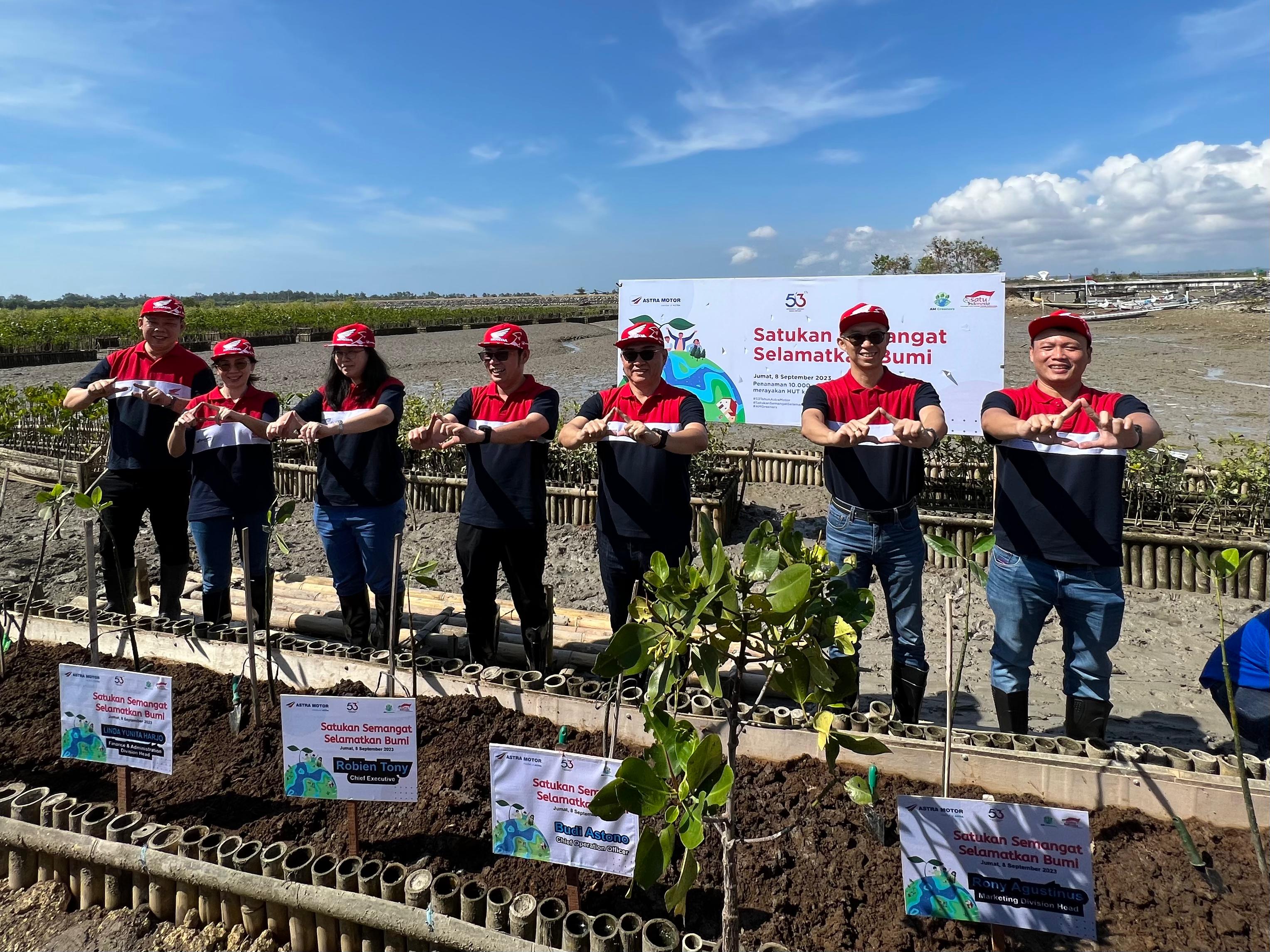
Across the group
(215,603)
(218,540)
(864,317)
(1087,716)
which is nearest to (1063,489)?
(1087,716)

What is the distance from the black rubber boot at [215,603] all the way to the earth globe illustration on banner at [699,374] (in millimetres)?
4093

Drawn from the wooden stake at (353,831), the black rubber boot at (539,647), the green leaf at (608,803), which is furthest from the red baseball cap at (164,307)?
the green leaf at (608,803)

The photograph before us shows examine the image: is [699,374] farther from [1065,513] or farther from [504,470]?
[1065,513]

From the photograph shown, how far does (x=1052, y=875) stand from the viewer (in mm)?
1789

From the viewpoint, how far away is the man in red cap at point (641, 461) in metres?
3.10

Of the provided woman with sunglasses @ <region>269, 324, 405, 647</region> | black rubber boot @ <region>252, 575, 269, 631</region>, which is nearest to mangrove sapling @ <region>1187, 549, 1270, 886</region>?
woman with sunglasses @ <region>269, 324, 405, 647</region>

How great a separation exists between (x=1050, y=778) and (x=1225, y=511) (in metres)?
4.56

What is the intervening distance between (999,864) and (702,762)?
89 centimetres

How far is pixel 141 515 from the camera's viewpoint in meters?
3.91

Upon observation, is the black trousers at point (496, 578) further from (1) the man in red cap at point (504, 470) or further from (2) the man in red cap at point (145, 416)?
(2) the man in red cap at point (145, 416)

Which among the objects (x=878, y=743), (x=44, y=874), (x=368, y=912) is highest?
(x=878, y=743)

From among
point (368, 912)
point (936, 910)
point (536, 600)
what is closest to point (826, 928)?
point (936, 910)

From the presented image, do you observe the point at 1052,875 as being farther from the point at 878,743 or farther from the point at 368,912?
the point at 368,912

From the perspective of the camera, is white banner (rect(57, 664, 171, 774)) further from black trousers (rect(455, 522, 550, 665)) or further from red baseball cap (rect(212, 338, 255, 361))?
red baseball cap (rect(212, 338, 255, 361))
